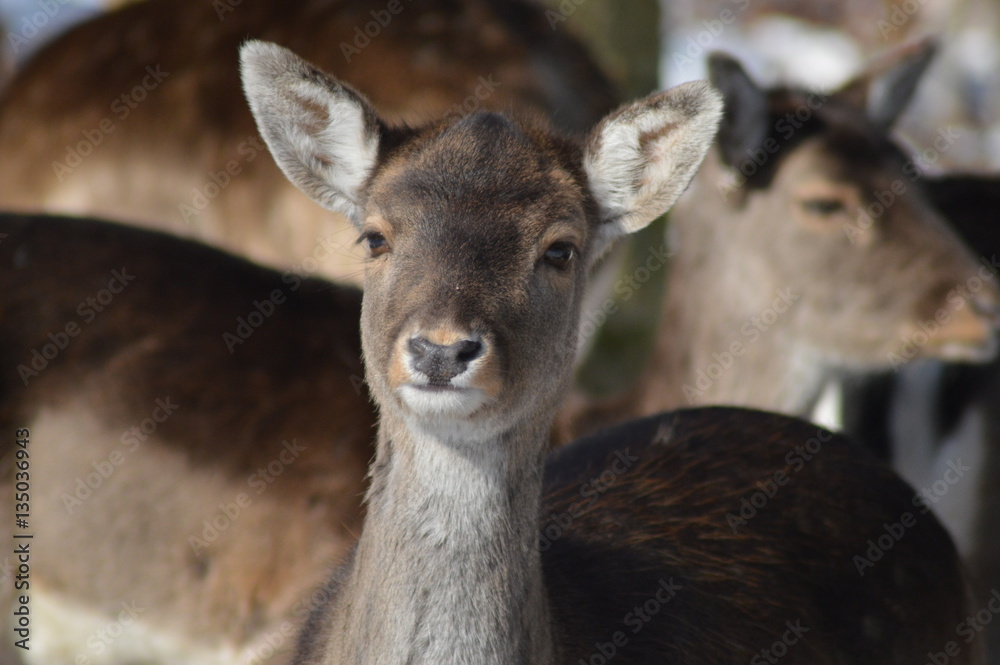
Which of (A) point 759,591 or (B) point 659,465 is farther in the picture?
(B) point 659,465

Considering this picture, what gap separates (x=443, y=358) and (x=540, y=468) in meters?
0.52

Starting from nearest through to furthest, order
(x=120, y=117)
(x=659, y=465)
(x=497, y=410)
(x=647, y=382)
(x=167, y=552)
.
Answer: (x=497, y=410) → (x=659, y=465) → (x=167, y=552) → (x=647, y=382) → (x=120, y=117)

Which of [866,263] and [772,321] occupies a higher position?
[866,263]

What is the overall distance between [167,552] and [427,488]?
1818 mm

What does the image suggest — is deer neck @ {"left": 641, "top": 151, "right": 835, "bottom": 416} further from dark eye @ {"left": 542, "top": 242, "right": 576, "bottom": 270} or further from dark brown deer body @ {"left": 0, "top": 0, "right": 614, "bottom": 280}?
dark eye @ {"left": 542, "top": 242, "right": 576, "bottom": 270}

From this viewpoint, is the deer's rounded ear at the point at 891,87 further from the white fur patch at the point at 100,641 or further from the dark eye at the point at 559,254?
the white fur patch at the point at 100,641

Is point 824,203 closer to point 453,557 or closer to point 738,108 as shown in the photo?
point 738,108

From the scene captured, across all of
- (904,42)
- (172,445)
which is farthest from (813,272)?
(904,42)

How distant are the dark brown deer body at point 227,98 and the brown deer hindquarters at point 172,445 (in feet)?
5.18

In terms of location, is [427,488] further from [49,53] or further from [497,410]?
[49,53]

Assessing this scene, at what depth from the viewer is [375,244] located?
3.30 m

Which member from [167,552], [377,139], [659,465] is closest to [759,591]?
[659,465]

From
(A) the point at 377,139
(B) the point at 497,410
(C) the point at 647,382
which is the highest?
(A) the point at 377,139

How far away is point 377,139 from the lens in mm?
3436
